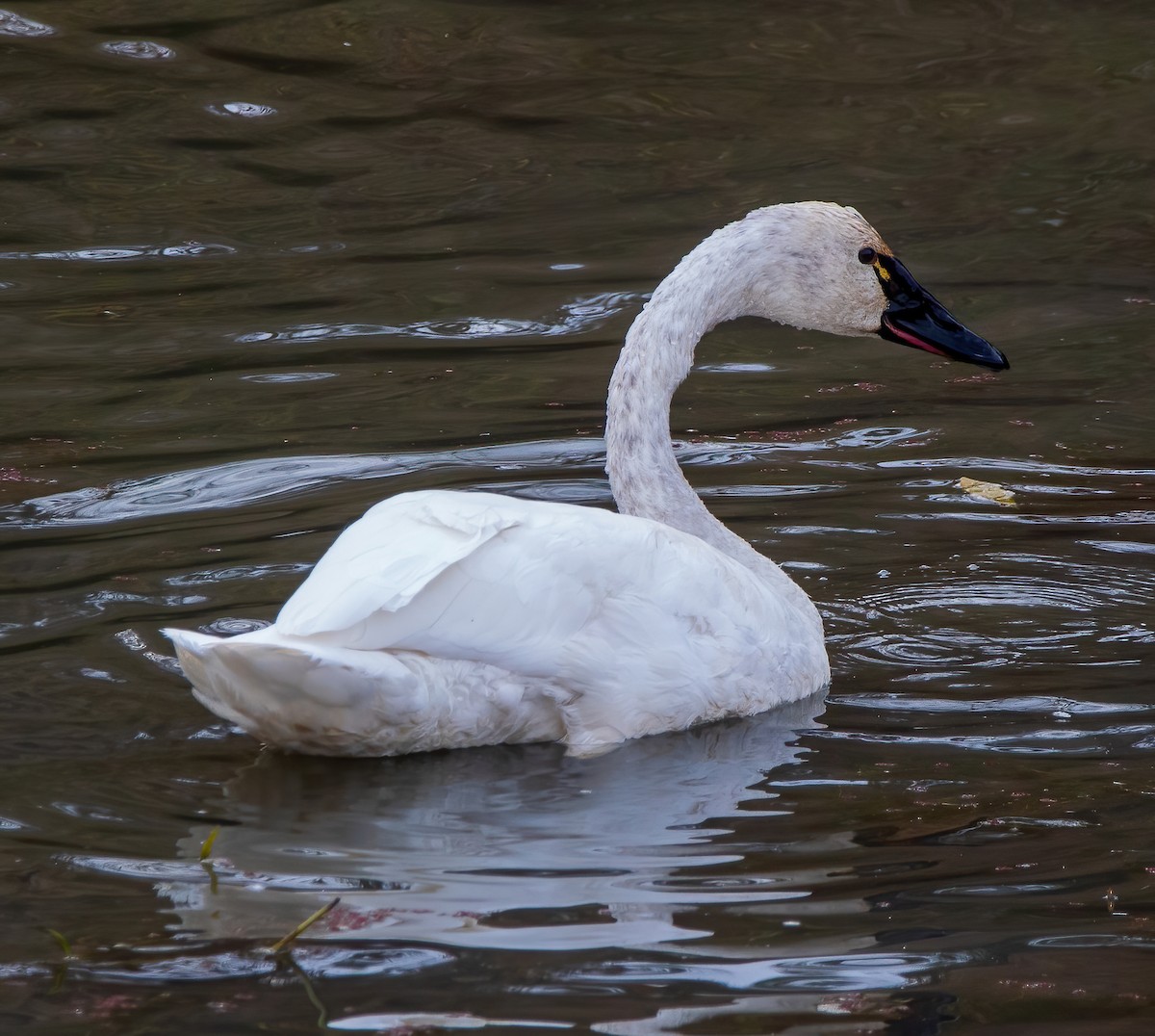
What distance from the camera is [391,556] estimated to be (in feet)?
15.0

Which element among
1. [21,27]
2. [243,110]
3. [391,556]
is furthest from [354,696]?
[21,27]

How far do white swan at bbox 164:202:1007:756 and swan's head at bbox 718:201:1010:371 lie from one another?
0.29 meters

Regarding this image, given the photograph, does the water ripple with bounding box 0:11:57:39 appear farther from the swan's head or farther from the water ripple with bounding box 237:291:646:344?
the swan's head

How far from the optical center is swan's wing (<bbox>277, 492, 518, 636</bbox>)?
14.6 feet

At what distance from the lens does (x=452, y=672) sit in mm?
4617

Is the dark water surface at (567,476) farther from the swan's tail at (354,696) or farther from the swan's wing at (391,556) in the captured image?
the swan's wing at (391,556)

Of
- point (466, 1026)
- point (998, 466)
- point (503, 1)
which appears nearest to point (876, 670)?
point (998, 466)

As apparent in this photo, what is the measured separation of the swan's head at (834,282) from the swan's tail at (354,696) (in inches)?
64.2

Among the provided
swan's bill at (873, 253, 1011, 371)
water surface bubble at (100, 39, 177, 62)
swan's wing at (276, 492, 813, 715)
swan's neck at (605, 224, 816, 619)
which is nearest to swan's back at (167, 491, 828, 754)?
swan's wing at (276, 492, 813, 715)

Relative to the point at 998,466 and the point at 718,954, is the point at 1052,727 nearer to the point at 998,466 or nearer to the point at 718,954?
the point at 718,954

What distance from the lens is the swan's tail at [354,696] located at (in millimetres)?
4289

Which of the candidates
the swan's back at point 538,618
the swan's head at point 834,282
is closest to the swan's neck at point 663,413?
the swan's head at point 834,282

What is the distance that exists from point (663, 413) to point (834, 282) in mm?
738

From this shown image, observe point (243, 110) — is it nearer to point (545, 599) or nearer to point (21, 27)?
point (21, 27)
